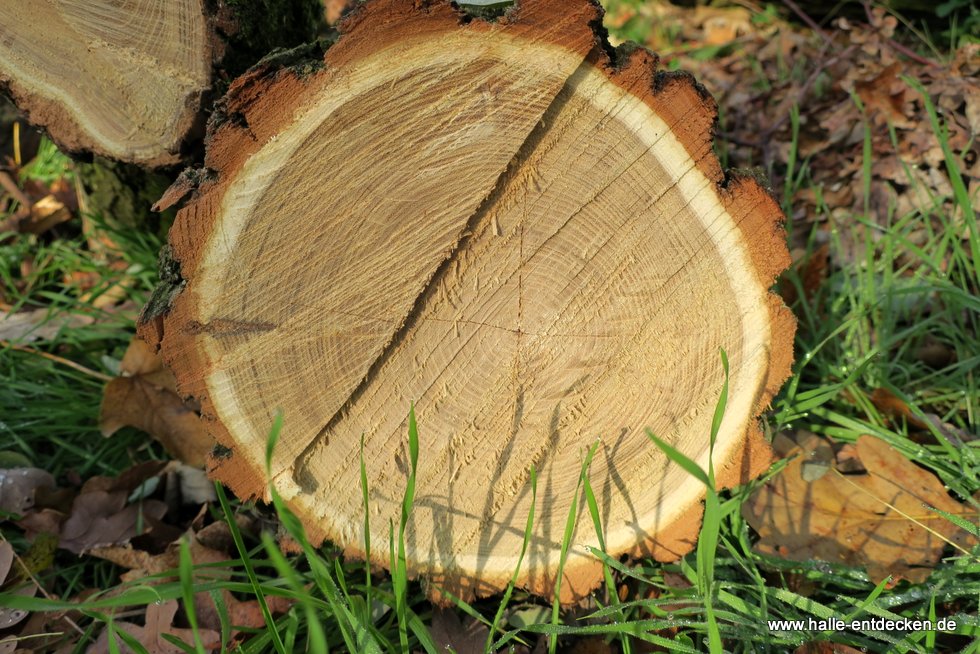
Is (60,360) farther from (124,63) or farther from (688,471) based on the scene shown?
(688,471)

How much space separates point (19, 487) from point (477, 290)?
1.28 meters

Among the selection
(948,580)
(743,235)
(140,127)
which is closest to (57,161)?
(140,127)

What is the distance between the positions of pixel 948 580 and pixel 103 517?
185cm

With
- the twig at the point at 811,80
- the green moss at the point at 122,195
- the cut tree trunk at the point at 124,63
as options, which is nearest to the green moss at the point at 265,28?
the cut tree trunk at the point at 124,63

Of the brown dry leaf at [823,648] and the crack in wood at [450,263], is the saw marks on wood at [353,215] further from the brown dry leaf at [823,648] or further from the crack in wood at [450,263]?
the brown dry leaf at [823,648]

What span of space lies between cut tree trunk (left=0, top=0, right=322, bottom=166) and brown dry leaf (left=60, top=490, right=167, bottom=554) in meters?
0.81

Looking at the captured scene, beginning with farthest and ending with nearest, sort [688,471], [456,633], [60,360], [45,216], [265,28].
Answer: [45,216], [60,360], [265,28], [456,633], [688,471]

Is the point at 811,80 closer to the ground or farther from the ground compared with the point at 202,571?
farther from the ground

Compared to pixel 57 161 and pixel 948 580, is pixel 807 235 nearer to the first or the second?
pixel 948 580

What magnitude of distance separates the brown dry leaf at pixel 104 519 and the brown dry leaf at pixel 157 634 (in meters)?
0.26

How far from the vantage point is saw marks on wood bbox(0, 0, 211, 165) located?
4.62ft

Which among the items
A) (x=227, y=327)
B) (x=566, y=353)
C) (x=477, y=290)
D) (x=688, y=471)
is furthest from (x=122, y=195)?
(x=688, y=471)

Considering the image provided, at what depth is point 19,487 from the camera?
67.0 inches

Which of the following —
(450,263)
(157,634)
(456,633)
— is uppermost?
(450,263)
